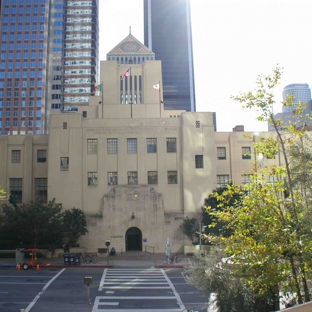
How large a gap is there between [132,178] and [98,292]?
23.7m

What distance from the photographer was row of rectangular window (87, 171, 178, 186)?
46.4 meters

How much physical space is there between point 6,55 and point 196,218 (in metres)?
96.2

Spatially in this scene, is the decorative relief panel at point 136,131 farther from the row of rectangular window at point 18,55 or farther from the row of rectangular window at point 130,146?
the row of rectangular window at point 18,55

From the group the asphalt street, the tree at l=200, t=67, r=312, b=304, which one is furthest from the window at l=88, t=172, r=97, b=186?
the tree at l=200, t=67, r=312, b=304

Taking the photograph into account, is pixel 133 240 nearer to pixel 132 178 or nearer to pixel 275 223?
pixel 132 178

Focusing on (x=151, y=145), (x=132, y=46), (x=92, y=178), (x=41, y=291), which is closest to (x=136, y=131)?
(x=151, y=145)

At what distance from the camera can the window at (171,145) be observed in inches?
1864

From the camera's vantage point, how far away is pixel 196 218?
4516 centimetres

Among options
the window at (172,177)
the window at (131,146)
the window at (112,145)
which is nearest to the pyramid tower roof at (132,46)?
the window at (131,146)

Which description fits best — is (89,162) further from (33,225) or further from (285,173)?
(285,173)

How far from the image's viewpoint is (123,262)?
37406mm

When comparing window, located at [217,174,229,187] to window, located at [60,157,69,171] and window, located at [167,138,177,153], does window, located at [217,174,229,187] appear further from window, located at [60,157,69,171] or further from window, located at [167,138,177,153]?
window, located at [60,157,69,171]

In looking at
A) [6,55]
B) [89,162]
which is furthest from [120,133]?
[6,55]

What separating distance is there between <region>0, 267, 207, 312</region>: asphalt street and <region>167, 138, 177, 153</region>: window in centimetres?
1813
